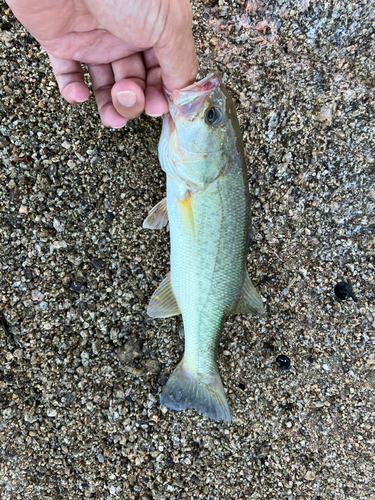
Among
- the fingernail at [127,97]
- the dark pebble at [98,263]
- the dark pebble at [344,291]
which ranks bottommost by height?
the dark pebble at [344,291]

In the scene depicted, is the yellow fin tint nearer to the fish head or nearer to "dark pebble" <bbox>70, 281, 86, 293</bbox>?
the fish head

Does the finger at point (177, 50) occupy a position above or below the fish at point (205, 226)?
above

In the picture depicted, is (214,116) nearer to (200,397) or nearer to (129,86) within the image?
(129,86)

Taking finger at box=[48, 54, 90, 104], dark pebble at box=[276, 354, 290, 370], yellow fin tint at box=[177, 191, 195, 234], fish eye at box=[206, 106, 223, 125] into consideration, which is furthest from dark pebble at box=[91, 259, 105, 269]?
dark pebble at box=[276, 354, 290, 370]

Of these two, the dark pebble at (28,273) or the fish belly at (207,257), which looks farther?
the dark pebble at (28,273)

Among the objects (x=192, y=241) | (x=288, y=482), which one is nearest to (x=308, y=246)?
(x=192, y=241)

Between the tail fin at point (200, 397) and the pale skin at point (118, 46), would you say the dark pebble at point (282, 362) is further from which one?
the pale skin at point (118, 46)

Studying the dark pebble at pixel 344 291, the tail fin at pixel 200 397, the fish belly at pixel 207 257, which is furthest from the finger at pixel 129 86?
the dark pebble at pixel 344 291
